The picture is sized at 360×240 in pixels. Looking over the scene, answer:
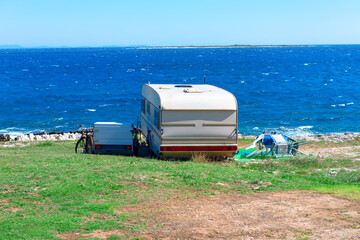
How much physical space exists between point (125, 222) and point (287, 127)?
33.0 metres

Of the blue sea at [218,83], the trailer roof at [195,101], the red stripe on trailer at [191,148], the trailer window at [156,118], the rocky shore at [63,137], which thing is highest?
the trailer roof at [195,101]

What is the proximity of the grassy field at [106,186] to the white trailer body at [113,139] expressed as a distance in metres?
2.33

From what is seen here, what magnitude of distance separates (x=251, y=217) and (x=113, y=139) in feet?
31.9

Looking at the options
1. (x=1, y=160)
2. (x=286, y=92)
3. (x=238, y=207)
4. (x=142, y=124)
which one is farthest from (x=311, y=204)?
(x=286, y=92)

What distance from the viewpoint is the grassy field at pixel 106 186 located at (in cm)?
849

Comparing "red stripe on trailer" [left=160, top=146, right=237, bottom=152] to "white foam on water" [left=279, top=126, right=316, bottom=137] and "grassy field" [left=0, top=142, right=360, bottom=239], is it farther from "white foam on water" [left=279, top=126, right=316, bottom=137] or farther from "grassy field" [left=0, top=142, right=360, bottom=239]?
"white foam on water" [left=279, top=126, right=316, bottom=137]

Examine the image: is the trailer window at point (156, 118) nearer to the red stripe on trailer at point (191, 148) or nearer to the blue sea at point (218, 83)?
the red stripe on trailer at point (191, 148)

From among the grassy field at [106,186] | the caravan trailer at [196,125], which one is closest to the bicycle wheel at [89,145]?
the grassy field at [106,186]

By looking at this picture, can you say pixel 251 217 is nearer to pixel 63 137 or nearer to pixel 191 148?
pixel 191 148

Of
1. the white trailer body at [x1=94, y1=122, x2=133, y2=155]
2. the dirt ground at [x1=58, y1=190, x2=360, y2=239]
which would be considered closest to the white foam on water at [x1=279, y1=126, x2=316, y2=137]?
the white trailer body at [x1=94, y1=122, x2=133, y2=155]

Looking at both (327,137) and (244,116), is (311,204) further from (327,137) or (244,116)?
(244,116)

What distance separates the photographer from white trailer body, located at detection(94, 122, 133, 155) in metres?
17.7

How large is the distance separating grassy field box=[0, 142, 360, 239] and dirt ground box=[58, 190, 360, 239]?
1.21ft

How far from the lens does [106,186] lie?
1095 centimetres
